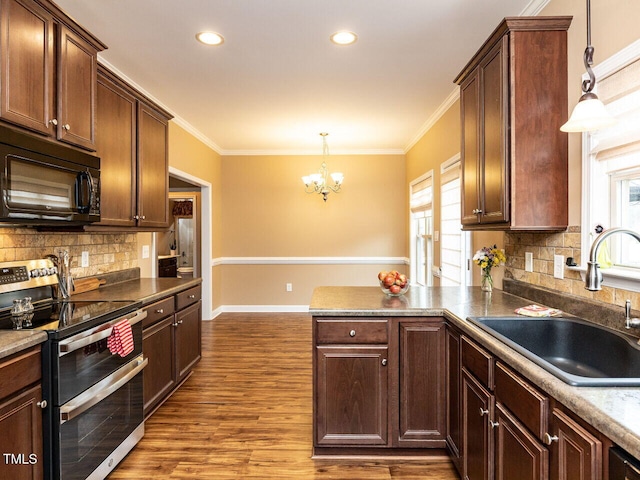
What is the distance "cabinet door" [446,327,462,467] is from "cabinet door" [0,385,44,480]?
6.27 ft

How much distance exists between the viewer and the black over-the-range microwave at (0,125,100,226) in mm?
1708

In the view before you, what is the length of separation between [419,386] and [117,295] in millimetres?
2072

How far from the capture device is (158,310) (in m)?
2.81

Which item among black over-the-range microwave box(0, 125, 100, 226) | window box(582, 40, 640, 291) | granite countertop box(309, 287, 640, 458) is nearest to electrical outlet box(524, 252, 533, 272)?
granite countertop box(309, 287, 640, 458)

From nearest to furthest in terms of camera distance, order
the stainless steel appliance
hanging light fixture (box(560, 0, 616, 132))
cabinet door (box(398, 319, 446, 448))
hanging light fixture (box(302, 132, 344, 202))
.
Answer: the stainless steel appliance, hanging light fixture (box(560, 0, 616, 132)), cabinet door (box(398, 319, 446, 448)), hanging light fixture (box(302, 132, 344, 202))

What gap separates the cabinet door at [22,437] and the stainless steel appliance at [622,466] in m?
1.91

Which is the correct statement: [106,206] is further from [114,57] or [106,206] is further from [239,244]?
[239,244]

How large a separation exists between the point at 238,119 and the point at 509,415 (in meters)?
4.22

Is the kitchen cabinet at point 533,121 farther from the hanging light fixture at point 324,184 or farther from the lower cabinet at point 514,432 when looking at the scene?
the hanging light fixture at point 324,184

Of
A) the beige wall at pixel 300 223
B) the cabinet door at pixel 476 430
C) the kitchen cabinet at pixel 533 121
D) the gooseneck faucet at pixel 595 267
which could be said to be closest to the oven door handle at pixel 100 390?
the cabinet door at pixel 476 430

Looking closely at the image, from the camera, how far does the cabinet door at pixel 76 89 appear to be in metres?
2.08

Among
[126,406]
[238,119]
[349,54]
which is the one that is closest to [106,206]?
[126,406]

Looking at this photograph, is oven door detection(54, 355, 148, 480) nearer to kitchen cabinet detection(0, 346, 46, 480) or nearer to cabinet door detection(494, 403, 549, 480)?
kitchen cabinet detection(0, 346, 46, 480)

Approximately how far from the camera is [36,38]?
6.26 ft
